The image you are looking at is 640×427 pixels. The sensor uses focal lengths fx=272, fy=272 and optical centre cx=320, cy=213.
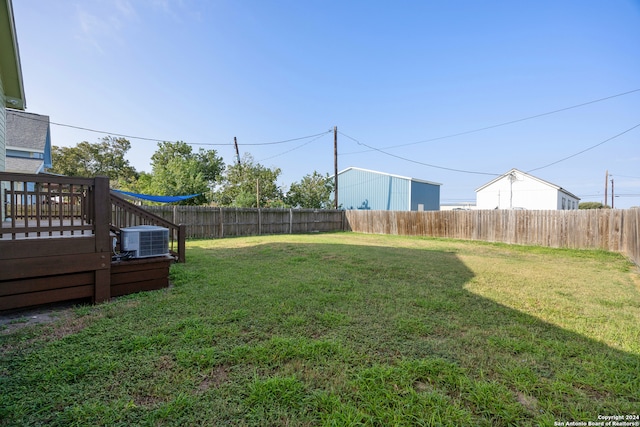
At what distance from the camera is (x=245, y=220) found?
43.7 feet

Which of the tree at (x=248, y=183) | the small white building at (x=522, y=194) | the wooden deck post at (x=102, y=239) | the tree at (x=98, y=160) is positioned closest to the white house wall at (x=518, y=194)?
the small white building at (x=522, y=194)

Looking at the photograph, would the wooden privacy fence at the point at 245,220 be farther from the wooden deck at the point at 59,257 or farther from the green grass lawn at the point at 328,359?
the green grass lawn at the point at 328,359

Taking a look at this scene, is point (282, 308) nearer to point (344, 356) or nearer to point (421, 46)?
point (344, 356)

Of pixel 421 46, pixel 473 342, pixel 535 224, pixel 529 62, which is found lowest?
pixel 473 342

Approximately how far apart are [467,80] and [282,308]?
15.9m

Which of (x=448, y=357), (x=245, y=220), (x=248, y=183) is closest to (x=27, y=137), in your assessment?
(x=248, y=183)

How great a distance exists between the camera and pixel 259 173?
60.4ft

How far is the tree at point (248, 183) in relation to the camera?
1792cm

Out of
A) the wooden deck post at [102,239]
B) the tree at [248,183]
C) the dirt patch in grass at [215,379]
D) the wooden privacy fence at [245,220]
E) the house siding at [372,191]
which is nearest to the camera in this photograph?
the dirt patch in grass at [215,379]

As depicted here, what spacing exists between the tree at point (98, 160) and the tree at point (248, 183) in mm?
13315

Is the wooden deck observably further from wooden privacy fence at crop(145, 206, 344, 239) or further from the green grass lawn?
Result: wooden privacy fence at crop(145, 206, 344, 239)

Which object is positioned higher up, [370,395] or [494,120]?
[494,120]

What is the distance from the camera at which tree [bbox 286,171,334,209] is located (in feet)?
64.5

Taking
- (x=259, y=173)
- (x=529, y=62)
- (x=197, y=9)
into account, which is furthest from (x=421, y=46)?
(x=259, y=173)
